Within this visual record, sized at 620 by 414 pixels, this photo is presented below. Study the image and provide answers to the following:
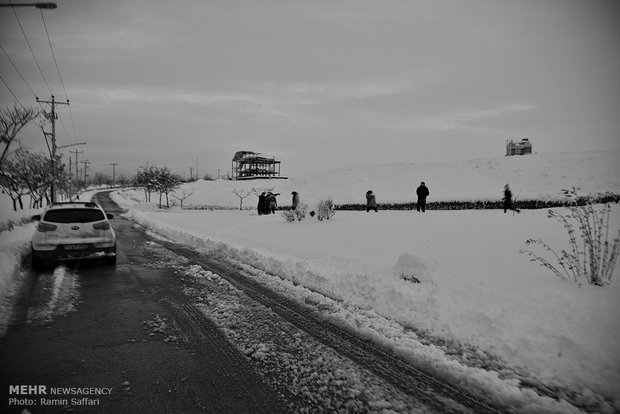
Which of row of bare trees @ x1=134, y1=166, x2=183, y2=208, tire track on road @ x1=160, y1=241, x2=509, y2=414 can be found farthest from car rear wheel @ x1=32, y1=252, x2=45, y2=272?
row of bare trees @ x1=134, y1=166, x2=183, y2=208

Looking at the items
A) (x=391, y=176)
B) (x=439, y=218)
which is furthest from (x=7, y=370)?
(x=391, y=176)

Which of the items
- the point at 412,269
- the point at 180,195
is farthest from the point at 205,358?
the point at 180,195

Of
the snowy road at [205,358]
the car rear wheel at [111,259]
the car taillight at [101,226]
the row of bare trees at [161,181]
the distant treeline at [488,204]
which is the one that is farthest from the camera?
the row of bare trees at [161,181]

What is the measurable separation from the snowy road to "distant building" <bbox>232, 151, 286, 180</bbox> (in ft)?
207

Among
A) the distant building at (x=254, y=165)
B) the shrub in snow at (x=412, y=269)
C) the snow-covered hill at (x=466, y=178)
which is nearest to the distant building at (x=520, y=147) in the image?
the snow-covered hill at (x=466, y=178)

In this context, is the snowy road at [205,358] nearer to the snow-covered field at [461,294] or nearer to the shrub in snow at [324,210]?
the snow-covered field at [461,294]

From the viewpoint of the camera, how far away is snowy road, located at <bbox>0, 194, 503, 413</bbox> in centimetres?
288

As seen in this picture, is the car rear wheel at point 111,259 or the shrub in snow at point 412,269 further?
the car rear wheel at point 111,259

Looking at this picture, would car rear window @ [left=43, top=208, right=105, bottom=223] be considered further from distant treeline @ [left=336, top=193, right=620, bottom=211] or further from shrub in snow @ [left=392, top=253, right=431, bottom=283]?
distant treeline @ [left=336, top=193, right=620, bottom=211]

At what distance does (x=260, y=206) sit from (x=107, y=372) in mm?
21886

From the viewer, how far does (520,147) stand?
58.5 metres

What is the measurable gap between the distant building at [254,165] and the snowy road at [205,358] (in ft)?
207

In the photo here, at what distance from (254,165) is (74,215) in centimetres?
6565

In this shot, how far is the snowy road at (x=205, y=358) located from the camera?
113 inches
